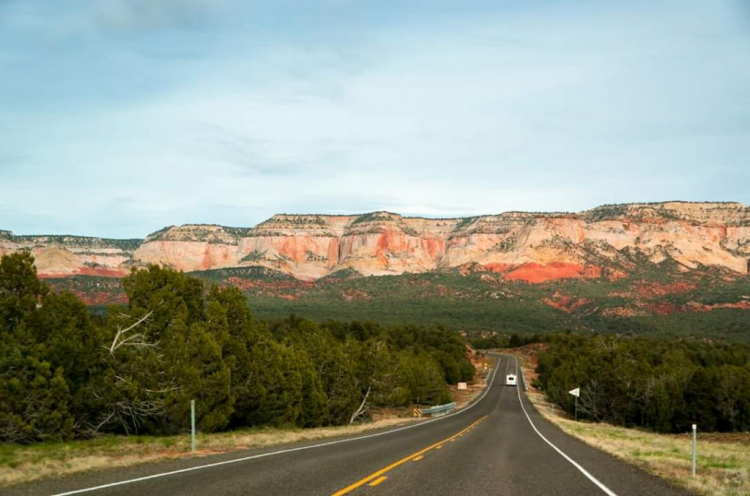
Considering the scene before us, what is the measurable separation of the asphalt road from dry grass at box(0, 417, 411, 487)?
2.94 feet

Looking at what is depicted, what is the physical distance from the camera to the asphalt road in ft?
38.4

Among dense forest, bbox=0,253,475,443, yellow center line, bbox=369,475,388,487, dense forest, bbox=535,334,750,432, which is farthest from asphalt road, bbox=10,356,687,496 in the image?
dense forest, bbox=535,334,750,432

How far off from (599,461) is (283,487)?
38.0ft

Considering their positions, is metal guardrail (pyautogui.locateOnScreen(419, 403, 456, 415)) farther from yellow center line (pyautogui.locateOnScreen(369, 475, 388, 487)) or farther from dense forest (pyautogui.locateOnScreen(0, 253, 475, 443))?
yellow center line (pyautogui.locateOnScreen(369, 475, 388, 487))

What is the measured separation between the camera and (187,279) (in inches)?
1448

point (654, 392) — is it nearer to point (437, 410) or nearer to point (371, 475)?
point (437, 410)

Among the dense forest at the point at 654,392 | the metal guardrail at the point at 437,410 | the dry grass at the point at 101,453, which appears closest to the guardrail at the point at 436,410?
the metal guardrail at the point at 437,410

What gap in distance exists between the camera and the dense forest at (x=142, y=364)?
21969mm

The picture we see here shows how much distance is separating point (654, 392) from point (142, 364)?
60.9 m

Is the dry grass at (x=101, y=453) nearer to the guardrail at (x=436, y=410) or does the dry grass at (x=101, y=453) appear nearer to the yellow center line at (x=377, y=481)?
the yellow center line at (x=377, y=481)

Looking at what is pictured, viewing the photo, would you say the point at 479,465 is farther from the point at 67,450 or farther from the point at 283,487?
the point at 67,450

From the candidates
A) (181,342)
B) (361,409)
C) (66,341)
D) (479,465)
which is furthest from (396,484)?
(361,409)

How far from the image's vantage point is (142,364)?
26.8 metres

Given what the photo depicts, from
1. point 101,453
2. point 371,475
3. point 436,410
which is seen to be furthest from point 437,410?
point 371,475
